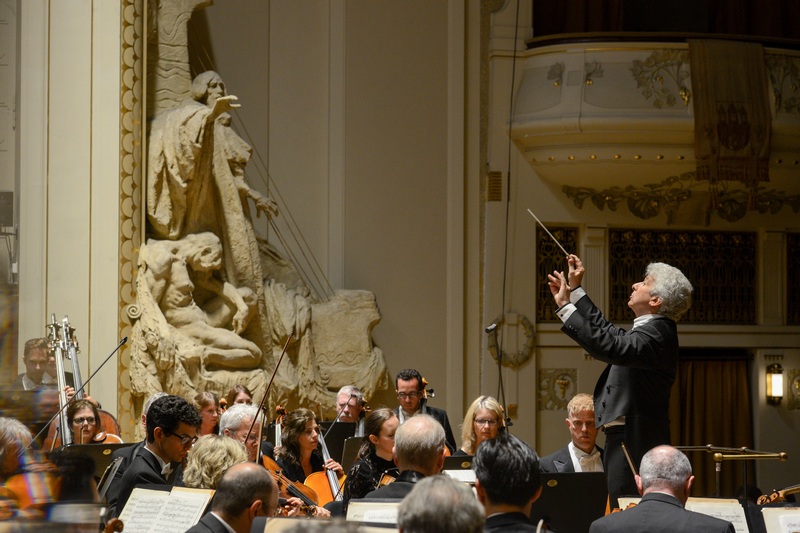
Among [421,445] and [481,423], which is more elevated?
[421,445]

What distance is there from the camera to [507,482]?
120 inches

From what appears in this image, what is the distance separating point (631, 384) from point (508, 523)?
2091 millimetres

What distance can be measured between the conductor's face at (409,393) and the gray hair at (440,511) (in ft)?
14.0

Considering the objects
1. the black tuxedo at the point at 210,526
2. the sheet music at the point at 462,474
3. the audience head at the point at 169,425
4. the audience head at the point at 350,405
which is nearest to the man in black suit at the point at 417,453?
the black tuxedo at the point at 210,526

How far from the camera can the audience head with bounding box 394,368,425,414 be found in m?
6.80

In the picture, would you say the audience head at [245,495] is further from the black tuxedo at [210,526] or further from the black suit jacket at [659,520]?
the black suit jacket at [659,520]

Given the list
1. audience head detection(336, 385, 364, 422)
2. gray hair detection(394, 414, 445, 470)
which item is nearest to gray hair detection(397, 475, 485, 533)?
gray hair detection(394, 414, 445, 470)

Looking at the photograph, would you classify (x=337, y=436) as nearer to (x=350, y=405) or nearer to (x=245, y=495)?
(x=350, y=405)

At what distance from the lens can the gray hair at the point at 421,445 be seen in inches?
150

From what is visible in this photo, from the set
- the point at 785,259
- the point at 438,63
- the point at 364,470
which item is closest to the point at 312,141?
the point at 438,63

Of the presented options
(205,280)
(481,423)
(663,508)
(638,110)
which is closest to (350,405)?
(481,423)

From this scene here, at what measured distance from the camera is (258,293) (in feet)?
30.0

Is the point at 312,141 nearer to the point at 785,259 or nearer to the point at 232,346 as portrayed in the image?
the point at 232,346

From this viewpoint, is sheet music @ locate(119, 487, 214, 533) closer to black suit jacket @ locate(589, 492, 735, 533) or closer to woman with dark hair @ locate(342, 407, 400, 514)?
woman with dark hair @ locate(342, 407, 400, 514)
